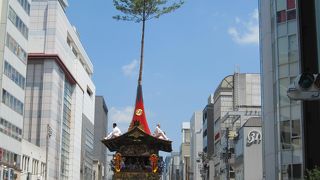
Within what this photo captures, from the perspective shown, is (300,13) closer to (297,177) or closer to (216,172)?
(297,177)

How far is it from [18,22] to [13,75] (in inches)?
255

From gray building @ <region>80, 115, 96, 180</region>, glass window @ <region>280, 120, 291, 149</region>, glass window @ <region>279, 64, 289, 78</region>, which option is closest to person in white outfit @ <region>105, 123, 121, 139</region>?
glass window @ <region>280, 120, 291, 149</region>

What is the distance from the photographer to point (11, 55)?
6494 cm

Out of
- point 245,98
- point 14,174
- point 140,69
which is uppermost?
point 245,98

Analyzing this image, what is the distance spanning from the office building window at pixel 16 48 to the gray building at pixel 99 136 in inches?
3712

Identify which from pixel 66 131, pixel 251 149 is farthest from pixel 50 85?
pixel 251 149

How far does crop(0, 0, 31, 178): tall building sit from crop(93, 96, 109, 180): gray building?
93.7m

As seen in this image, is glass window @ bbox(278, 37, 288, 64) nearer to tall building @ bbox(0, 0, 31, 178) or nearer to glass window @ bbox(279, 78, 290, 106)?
glass window @ bbox(279, 78, 290, 106)

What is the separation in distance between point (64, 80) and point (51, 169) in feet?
63.7

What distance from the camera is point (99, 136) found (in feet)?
586

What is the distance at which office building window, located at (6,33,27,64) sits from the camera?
210 ft

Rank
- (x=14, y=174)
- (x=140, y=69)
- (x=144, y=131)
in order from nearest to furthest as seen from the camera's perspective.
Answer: (x=144, y=131) → (x=140, y=69) → (x=14, y=174)

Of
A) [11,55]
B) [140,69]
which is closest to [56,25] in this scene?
[11,55]

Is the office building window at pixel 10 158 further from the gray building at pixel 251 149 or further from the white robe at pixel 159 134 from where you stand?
the white robe at pixel 159 134
